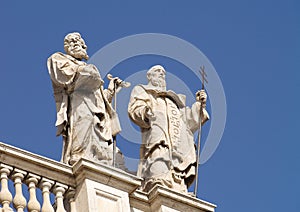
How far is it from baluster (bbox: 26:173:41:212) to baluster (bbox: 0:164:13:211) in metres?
0.29

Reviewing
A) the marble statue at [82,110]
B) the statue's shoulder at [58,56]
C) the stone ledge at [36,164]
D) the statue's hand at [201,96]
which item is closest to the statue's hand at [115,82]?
the marble statue at [82,110]

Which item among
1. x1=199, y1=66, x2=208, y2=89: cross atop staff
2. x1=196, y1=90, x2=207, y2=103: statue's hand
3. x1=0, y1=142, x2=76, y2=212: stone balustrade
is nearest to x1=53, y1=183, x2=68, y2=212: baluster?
x1=0, y1=142, x2=76, y2=212: stone balustrade

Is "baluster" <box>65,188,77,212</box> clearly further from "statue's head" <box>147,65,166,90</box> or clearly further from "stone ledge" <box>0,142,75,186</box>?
"statue's head" <box>147,65,166,90</box>

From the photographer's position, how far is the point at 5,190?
1462 centimetres

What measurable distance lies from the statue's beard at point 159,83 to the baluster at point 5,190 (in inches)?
142

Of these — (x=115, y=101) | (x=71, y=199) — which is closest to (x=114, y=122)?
(x=115, y=101)

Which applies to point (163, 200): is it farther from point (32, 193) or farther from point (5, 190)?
point (5, 190)

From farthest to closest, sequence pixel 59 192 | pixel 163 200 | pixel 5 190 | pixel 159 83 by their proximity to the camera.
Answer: pixel 159 83
pixel 163 200
pixel 59 192
pixel 5 190

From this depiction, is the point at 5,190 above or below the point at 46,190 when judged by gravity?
below

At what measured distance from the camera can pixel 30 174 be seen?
1505 cm

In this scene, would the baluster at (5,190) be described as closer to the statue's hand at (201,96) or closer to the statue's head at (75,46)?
the statue's head at (75,46)

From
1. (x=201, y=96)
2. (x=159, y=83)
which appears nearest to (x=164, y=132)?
(x=159, y=83)

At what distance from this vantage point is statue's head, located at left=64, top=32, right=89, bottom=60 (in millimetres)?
17016

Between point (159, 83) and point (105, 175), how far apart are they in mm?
2930
